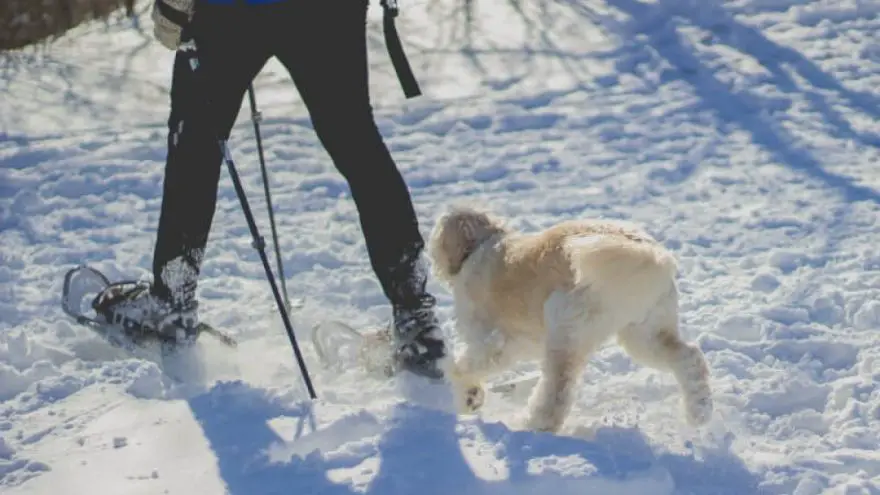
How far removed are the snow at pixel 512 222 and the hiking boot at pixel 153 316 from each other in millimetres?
115

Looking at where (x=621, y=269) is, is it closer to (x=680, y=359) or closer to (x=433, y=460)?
(x=680, y=359)

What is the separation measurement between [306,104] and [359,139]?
23cm

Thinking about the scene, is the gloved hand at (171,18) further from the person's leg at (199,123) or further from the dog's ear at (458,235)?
the dog's ear at (458,235)

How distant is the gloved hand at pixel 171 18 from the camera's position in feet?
13.3

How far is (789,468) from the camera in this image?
11.6 feet

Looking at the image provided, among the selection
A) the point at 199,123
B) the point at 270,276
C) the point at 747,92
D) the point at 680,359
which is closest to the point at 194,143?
the point at 199,123

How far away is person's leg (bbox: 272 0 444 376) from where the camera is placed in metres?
3.85

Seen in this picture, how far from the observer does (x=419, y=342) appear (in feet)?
13.7

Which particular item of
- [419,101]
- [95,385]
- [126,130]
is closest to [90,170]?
[126,130]

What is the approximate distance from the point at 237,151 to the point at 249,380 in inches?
135

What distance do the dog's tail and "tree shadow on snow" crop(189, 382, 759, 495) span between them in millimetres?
423

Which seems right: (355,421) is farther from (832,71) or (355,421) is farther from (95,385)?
(832,71)

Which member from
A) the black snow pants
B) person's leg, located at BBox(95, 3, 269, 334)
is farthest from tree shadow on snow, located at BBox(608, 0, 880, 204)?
person's leg, located at BBox(95, 3, 269, 334)

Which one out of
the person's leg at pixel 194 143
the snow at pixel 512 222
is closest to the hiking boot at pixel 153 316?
the person's leg at pixel 194 143
